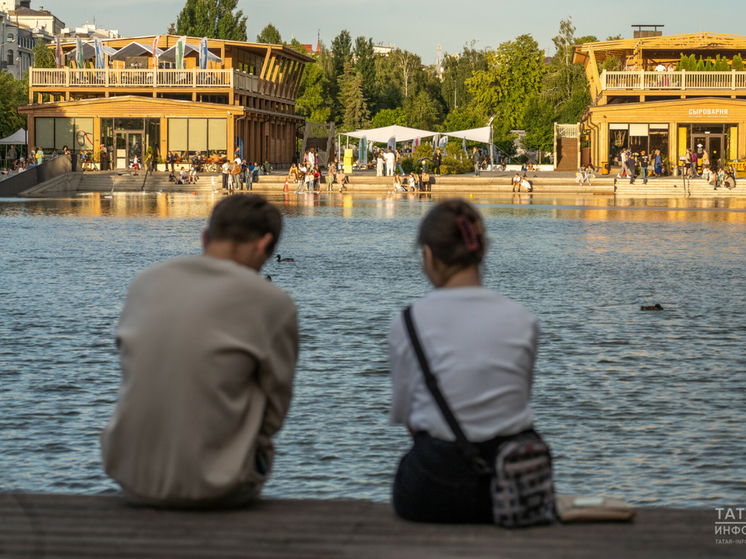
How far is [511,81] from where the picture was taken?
308 ft

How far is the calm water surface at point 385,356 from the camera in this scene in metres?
6.35

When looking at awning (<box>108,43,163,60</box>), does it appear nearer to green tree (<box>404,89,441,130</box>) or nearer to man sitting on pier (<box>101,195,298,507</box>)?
green tree (<box>404,89,441,130</box>)

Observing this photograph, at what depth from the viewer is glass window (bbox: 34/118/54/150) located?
197 feet

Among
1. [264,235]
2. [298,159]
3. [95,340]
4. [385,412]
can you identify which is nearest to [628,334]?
[385,412]

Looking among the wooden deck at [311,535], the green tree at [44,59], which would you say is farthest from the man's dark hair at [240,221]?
the green tree at [44,59]

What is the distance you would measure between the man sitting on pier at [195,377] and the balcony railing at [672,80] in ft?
198

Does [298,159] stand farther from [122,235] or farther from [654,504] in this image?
[654,504]

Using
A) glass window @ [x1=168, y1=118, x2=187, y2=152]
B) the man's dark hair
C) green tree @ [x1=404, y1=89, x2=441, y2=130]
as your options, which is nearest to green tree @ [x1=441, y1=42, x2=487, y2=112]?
green tree @ [x1=404, y1=89, x2=441, y2=130]

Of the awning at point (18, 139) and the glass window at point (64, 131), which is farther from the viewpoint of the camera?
the awning at point (18, 139)

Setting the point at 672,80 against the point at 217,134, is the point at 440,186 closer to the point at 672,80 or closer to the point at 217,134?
the point at 217,134

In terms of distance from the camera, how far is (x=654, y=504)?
572 cm

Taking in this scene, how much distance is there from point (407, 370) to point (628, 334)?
7.89 m

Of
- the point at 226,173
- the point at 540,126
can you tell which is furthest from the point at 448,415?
the point at 540,126

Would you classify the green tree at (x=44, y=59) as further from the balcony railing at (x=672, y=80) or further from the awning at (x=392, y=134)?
the balcony railing at (x=672, y=80)
